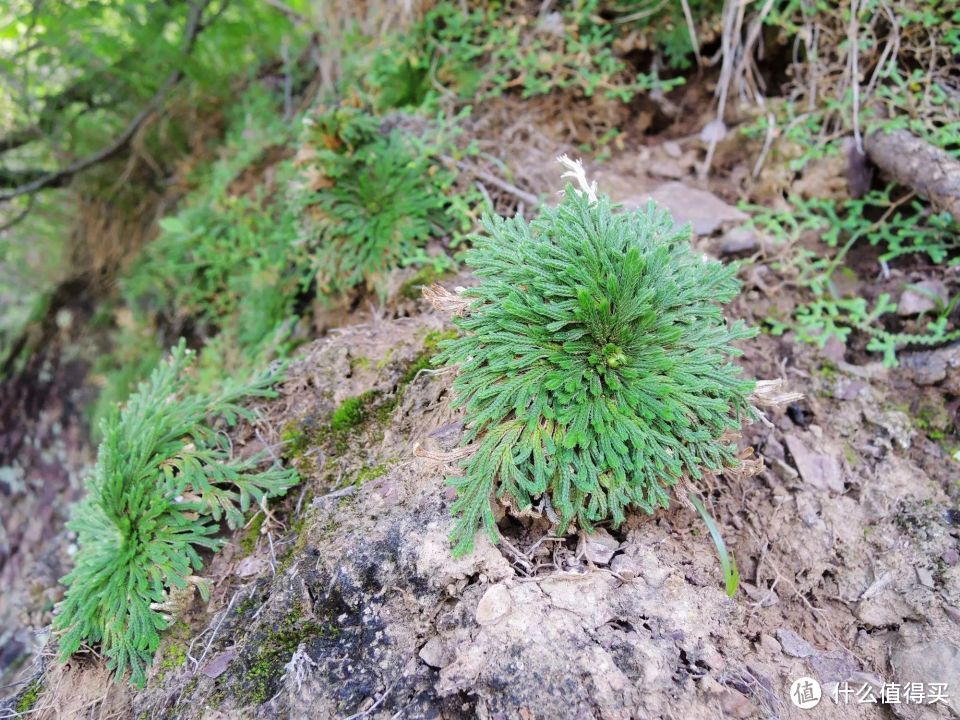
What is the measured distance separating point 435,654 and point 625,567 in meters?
0.76

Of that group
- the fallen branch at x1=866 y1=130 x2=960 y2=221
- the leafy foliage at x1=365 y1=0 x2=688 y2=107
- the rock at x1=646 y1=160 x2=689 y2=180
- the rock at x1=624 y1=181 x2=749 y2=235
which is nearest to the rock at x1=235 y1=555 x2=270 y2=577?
the rock at x1=624 y1=181 x2=749 y2=235

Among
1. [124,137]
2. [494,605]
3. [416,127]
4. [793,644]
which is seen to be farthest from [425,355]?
[124,137]

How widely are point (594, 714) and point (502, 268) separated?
1608 mm

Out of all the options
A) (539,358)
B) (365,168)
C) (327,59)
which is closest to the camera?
(539,358)

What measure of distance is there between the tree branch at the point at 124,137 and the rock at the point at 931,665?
6655 millimetres

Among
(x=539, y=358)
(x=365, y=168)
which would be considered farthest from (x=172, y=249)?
(x=539, y=358)

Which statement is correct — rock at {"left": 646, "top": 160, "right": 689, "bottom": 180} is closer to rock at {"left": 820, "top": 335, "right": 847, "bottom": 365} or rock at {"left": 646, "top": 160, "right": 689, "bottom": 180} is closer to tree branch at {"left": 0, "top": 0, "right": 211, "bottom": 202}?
rock at {"left": 820, "top": 335, "right": 847, "bottom": 365}

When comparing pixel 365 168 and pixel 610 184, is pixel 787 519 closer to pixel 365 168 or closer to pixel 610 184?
pixel 610 184

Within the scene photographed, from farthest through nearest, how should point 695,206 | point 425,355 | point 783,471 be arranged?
point 695,206 < point 425,355 < point 783,471

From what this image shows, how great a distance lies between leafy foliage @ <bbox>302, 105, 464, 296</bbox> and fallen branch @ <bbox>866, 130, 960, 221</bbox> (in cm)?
240

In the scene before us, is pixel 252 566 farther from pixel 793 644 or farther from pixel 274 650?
pixel 793 644

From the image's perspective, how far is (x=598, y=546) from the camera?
233 centimetres

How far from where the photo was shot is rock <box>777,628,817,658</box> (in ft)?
7.16

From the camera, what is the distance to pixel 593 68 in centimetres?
412
